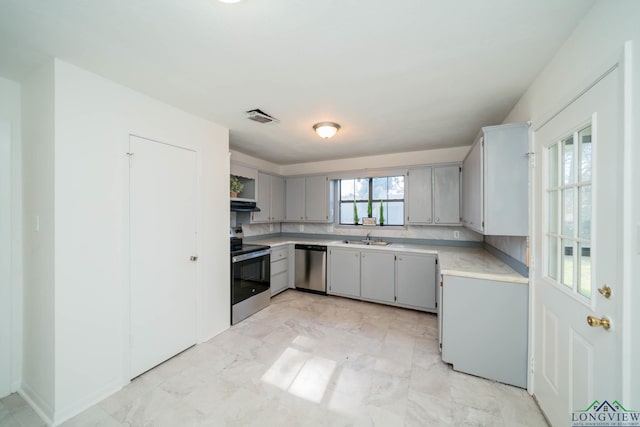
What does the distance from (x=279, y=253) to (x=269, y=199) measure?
1021 millimetres

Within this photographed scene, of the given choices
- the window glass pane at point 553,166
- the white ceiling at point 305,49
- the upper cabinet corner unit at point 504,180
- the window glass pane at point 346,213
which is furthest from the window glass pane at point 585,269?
the window glass pane at point 346,213

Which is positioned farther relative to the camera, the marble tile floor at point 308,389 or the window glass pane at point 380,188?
the window glass pane at point 380,188

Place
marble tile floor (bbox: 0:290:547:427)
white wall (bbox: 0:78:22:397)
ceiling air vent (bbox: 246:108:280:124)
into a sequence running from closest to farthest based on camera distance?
marble tile floor (bbox: 0:290:547:427) < white wall (bbox: 0:78:22:397) < ceiling air vent (bbox: 246:108:280:124)

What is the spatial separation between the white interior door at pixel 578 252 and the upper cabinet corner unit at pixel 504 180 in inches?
5.0

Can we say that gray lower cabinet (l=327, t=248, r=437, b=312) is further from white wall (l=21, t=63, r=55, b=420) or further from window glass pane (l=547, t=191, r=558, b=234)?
white wall (l=21, t=63, r=55, b=420)

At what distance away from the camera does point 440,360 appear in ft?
7.72

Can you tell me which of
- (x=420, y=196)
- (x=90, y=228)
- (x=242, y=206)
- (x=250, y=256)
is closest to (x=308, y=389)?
(x=250, y=256)

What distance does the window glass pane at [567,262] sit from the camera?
1.40 meters

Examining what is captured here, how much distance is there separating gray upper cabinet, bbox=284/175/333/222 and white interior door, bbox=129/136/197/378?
2.35 m

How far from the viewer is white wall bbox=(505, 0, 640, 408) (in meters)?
0.95

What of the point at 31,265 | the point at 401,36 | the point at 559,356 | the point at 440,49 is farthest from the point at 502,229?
the point at 31,265

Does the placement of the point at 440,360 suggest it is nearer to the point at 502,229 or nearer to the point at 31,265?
the point at 502,229

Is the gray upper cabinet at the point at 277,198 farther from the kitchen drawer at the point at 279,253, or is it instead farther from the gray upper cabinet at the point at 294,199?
the kitchen drawer at the point at 279,253

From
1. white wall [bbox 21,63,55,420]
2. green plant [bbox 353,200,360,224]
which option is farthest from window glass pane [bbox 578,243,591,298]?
green plant [bbox 353,200,360,224]
